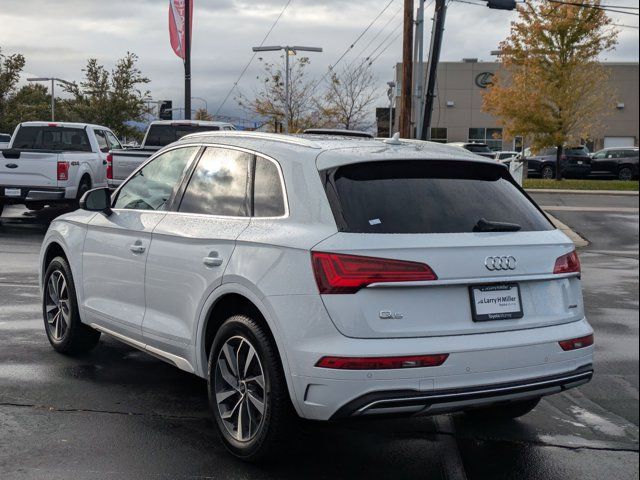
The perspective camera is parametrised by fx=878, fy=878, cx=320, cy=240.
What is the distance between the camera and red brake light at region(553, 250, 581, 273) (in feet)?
15.3

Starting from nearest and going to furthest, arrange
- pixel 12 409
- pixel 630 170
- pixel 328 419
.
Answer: pixel 328 419 → pixel 12 409 → pixel 630 170

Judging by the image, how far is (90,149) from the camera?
19469 mm

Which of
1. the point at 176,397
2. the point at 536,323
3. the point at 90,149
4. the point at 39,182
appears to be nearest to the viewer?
the point at 536,323

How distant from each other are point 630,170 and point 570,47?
26.0 feet

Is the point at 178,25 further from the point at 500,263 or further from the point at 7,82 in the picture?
the point at 500,263

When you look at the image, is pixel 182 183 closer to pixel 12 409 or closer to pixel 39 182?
pixel 12 409

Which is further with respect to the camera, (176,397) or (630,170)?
(630,170)

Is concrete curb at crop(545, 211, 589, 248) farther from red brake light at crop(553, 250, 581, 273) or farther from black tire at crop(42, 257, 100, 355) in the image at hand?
red brake light at crop(553, 250, 581, 273)

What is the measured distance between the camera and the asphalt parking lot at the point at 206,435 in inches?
182

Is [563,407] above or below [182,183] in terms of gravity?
below

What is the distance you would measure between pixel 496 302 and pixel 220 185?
6.12ft

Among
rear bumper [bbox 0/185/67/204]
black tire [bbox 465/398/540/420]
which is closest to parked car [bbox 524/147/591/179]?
rear bumper [bbox 0/185/67/204]

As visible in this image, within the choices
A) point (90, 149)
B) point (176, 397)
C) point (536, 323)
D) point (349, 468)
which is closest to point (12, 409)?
point (176, 397)

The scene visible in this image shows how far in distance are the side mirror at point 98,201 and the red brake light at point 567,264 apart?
328 centimetres
